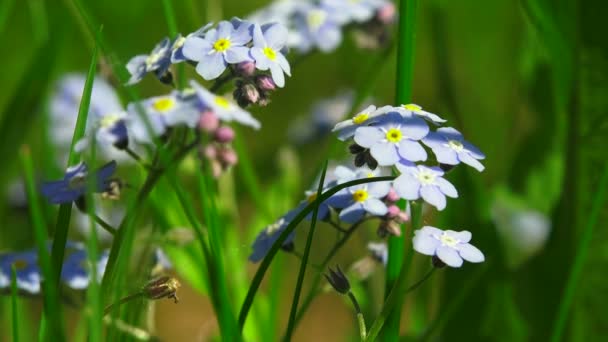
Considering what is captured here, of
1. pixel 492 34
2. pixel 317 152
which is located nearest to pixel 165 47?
pixel 317 152

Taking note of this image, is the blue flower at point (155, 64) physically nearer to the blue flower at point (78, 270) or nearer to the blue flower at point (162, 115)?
the blue flower at point (162, 115)

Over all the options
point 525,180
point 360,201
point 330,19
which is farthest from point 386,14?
point 360,201

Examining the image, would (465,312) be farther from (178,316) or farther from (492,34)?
(492,34)

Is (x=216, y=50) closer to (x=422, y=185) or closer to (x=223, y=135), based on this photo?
(x=223, y=135)

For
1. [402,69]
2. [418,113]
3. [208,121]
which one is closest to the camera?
[208,121]

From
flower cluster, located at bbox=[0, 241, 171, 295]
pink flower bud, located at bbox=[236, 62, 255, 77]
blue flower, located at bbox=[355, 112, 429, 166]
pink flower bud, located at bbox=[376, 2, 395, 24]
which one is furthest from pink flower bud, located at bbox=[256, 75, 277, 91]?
pink flower bud, located at bbox=[376, 2, 395, 24]
